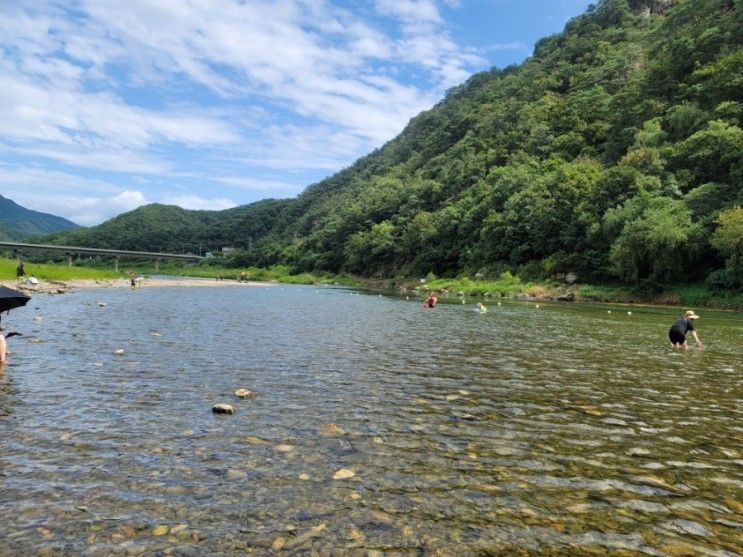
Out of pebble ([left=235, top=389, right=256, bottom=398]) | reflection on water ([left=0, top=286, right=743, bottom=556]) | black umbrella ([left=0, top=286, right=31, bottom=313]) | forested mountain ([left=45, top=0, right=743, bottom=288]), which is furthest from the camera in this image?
forested mountain ([left=45, top=0, right=743, bottom=288])

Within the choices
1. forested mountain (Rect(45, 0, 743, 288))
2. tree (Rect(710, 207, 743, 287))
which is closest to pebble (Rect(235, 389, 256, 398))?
tree (Rect(710, 207, 743, 287))

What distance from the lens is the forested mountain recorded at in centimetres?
6581

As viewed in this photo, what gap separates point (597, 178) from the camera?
86875 millimetres

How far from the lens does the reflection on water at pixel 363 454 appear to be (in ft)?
20.2

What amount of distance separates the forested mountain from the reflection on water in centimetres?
5415

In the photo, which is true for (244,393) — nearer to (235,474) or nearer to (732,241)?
(235,474)

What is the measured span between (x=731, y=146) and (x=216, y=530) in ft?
280

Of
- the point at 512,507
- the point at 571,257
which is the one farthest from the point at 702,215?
the point at 512,507

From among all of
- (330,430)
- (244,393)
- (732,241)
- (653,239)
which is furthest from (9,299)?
(653,239)

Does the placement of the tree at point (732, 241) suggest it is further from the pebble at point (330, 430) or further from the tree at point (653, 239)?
the pebble at point (330, 430)

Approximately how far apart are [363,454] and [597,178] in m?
89.8

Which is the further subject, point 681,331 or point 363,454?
point 681,331

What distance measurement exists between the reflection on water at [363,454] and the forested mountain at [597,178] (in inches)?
2132

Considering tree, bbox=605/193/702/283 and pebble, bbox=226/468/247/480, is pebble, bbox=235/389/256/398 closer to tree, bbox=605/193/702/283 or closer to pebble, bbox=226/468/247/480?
pebble, bbox=226/468/247/480
